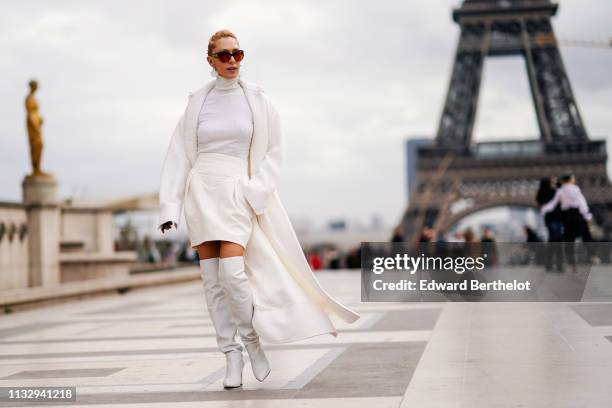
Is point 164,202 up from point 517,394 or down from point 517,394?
up

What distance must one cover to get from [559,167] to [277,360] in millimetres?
53780

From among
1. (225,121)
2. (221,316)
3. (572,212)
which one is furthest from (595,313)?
(572,212)

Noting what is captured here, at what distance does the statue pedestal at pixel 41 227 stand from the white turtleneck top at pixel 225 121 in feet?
45.7

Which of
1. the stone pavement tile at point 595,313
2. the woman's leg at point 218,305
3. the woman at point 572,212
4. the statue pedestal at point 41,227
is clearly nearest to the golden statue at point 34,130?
the statue pedestal at point 41,227

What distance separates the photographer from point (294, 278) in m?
5.65

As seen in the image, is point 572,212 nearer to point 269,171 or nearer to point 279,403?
point 269,171

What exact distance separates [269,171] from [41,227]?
1417 cm

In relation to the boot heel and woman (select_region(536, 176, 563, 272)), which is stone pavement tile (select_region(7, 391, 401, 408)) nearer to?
the boot heel

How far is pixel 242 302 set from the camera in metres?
5.52

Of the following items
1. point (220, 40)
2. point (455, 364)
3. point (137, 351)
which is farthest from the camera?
point (137, 351)

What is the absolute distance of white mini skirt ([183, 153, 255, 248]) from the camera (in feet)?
18.0

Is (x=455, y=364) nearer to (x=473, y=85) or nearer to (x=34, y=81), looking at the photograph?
(x=34, y=81)

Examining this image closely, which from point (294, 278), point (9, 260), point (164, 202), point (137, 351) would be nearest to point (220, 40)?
point (164, 202)

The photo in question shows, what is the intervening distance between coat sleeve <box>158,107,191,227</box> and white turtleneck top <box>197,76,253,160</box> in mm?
134
